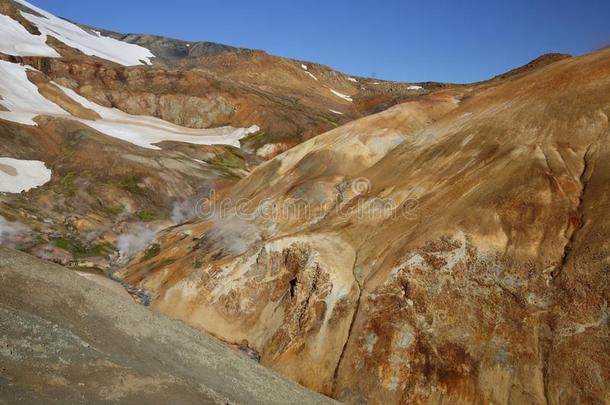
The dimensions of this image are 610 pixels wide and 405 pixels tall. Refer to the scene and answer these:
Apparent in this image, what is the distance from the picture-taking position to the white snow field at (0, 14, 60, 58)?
77044mm

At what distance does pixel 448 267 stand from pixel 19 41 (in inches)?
3105

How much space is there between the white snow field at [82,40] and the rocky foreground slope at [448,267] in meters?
64.1

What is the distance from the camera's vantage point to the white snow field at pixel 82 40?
9019 centimetres

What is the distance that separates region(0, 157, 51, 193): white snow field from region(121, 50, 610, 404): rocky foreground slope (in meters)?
19.4

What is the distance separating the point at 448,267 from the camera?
2345 cm

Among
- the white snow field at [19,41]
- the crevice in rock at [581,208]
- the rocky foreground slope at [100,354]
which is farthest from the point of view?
the white snow field at [19,41]

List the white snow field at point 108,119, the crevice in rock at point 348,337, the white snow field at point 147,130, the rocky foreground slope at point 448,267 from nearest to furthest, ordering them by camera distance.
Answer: the rocky foreground slope at point 448,267 < the crevice in rock at point 348,337 < the white snow field at point 108,119 < the white snow field at point 147,130

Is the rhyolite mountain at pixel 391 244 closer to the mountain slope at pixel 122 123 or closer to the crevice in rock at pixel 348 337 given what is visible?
the crevice in rock at pixel 348 337

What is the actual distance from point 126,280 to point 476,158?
74.8 feet

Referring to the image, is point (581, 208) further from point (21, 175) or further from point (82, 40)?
point (82, 40)

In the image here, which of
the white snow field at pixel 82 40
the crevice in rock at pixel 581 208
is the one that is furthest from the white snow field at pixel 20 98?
the crevice in rock at pixel 581 208

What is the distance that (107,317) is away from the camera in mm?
18469

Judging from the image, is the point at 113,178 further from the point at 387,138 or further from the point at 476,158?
the point at 476,158

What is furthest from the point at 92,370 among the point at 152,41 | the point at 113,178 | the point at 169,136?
the point at 152,41
